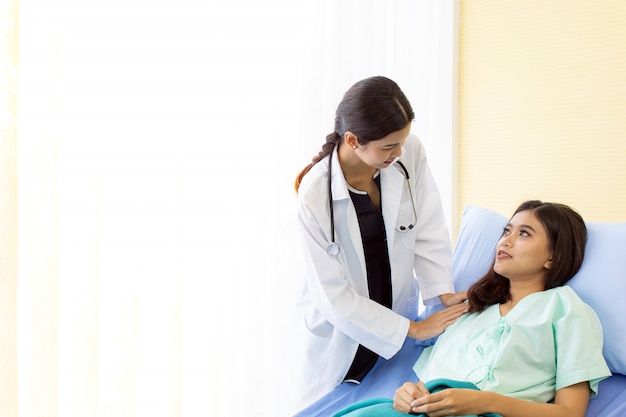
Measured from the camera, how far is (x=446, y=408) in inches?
54.9

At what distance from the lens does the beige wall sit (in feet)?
8.18

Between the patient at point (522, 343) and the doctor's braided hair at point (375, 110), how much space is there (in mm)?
443

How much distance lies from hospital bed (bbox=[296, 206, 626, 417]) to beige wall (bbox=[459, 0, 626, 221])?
2.59ft

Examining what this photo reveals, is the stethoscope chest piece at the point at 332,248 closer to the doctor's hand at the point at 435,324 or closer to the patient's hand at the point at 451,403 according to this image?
the doctor's hand at the point at 435,324

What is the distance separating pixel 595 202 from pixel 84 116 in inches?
75.2

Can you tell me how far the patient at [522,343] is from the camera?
1425 millimetres

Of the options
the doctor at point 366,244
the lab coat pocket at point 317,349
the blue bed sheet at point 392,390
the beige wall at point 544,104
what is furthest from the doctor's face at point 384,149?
the beige wall at point 544,104

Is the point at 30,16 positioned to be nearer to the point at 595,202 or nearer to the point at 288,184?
the point at 288,184

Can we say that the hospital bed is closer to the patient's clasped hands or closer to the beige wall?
the patient's clasped hands

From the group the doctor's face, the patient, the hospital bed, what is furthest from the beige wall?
the doctor's face

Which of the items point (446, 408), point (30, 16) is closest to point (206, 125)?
Answer: point (30, 16)

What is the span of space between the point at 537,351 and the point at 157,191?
1.12m

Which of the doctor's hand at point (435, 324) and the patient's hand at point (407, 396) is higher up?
the doctor's hand at point (435, 324)

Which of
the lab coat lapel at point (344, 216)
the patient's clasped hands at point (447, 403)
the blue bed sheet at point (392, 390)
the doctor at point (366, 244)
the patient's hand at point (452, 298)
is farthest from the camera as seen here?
the patient's hand at point (452, 298)
